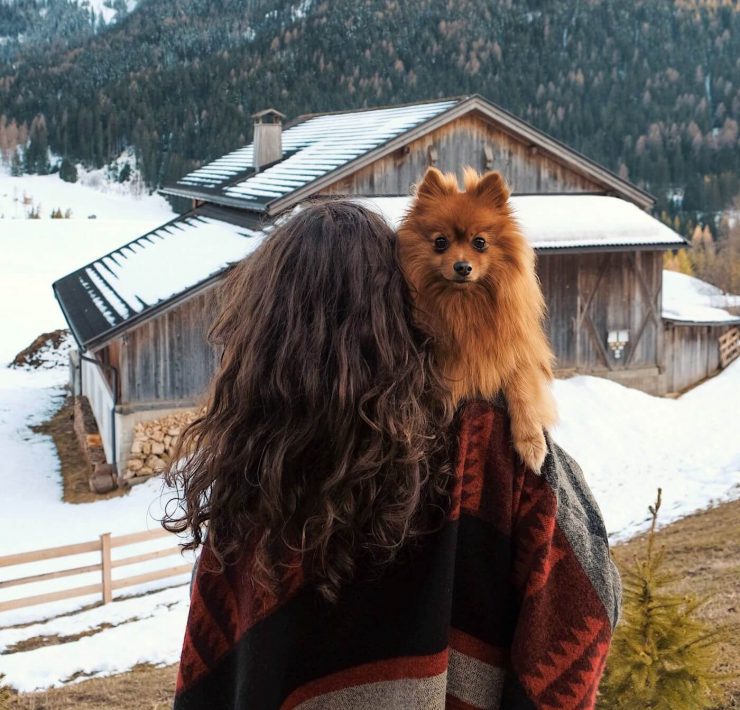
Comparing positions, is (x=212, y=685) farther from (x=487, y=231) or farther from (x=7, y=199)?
(x=7, y=199)

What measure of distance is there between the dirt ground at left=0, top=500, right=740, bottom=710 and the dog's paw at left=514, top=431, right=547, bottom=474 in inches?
164

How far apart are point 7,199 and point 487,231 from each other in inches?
2262

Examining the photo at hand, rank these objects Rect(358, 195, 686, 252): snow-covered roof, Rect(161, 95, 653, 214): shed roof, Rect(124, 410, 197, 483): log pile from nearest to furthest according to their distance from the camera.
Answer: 1. Rect(124, 410, 197, 483): log pile
2. Rect(161, 95, 653, 214): shed roof
3. Rect(358, 195, 686, 252): snow-covered roof

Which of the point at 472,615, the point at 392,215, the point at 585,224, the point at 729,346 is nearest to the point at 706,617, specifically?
the point at 472,615

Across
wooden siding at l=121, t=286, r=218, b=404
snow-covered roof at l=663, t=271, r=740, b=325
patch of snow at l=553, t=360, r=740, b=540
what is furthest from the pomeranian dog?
snow-covered roof at l=663, t=271, r=740, b=325

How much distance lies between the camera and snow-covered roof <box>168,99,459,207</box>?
17234 mm

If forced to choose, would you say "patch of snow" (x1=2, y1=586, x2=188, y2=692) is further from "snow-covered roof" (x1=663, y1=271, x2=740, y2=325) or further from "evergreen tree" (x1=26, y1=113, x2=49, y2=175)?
"evergreen tree" (x1=26, y1=113, x2=49, y2=175)

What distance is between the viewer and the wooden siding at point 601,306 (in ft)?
61.4

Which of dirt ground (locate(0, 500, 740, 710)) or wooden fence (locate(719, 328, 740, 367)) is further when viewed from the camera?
wooden fence (locate(719, 328, 740, 367))

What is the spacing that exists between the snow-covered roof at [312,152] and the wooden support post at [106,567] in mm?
7008

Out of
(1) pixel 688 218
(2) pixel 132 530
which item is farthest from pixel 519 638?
(1) pixel 688 218

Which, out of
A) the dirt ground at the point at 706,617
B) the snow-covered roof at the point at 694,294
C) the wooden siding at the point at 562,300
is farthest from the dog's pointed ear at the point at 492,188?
the snow-covered roof at the point at 694,294

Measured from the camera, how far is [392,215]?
50.4 ft

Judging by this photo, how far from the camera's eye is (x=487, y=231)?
2518 millimetres
